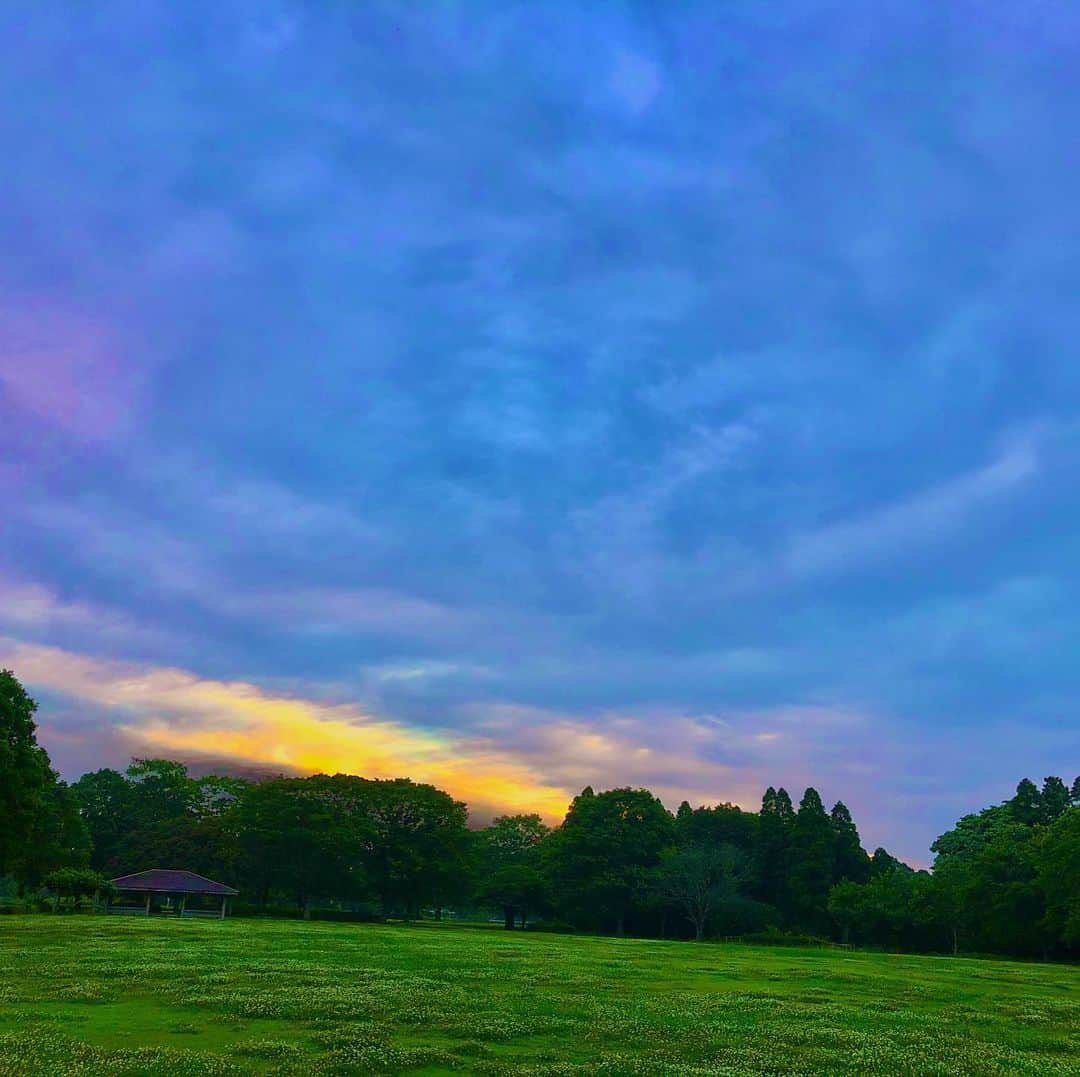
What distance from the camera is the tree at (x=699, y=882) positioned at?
310 feet

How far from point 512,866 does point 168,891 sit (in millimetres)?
41480

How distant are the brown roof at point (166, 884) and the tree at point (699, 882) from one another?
46.2 metres

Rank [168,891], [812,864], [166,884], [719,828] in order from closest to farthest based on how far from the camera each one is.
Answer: [168,891]
[166,884]
[812,864]
[719,828]

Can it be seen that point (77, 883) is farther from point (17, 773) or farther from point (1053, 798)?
point (1053, 798)

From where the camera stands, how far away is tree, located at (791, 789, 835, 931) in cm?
9900

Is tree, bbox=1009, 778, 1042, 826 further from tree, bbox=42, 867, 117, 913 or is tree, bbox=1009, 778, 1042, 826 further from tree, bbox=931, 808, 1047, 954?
tree, bbox=42, 867, 117, 913

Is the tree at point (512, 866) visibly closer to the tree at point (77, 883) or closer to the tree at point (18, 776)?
the tree at point (77, 883)

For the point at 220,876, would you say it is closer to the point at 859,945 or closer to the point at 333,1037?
the point at 859,945

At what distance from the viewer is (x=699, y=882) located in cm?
9444

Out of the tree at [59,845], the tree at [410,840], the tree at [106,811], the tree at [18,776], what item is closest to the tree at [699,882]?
the tree at [410,840]

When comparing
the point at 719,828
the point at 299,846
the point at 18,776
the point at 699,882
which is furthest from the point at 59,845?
the point at 719,828

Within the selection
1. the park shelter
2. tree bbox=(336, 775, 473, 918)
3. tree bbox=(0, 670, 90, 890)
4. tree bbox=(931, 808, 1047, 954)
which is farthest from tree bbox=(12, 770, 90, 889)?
tree bbox=(931, 808, 1047, 954)

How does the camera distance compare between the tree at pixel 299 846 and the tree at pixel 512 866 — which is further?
the tree at pixel 512 866

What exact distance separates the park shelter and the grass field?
162ft
